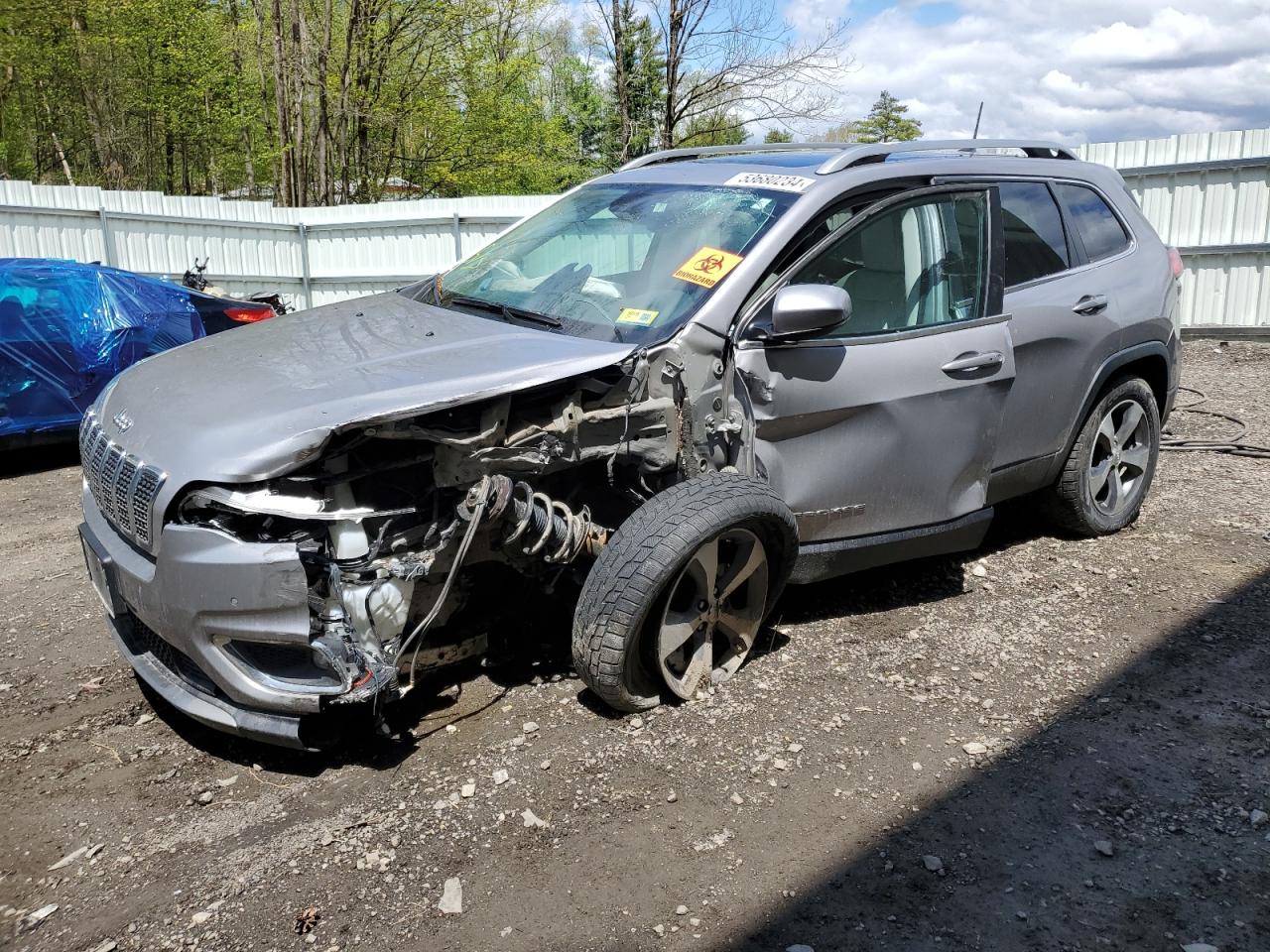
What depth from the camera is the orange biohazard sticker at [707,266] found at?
12.1 ft

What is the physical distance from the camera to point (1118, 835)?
9.51 ft

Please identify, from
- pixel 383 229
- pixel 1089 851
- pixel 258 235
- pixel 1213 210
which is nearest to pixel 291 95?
pixel 258 235

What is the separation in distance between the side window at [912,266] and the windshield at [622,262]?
327 mm

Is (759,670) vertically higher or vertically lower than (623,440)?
lower

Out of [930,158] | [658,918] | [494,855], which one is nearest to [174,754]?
[494,855]

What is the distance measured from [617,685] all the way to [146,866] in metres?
1.48

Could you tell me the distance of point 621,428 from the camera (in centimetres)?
340

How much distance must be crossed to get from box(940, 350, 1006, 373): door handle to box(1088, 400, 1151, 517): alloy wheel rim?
4.13ft

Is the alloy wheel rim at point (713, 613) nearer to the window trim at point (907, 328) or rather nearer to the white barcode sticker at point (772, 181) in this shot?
the window trim at point (907, 328)

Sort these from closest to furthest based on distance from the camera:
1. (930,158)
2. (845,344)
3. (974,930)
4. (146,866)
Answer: (974,930), (146,866), (845,344), (930,158)

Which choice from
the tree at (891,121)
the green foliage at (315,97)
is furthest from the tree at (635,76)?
the tree at (891,121)

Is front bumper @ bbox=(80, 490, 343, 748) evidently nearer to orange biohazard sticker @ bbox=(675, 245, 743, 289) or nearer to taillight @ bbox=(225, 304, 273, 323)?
orange biohazard sticker @ bbox=(675, 245, 743, 289)

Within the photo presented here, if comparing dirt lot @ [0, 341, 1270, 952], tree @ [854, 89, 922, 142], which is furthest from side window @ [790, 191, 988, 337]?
tree @ [854, 89, 922, 142]

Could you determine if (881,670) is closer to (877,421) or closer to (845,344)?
(877,421)
